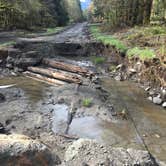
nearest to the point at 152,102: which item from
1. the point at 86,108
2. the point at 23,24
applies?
the point at 86,108

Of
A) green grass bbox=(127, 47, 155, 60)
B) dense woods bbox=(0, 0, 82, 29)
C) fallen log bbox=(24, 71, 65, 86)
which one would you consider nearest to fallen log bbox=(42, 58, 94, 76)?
fallen log bbox=(24, 71, 65, 86)

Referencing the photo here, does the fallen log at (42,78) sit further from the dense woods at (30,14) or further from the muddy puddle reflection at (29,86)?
the dense woods at (30,14)

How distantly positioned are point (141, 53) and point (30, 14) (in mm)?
26981

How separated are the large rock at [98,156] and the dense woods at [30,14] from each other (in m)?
27.9

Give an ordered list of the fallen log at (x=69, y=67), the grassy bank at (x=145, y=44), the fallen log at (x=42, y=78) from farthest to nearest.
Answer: the fallen log at (x=69, y=67) < the grassy bank at (x=145, y=44) < the fallen log at (x=42, y=78)

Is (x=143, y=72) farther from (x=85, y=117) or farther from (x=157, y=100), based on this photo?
(x=85, y=117)

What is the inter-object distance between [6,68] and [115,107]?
23.6 feet

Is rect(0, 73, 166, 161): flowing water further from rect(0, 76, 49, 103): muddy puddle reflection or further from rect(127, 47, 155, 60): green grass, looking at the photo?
rect(127, 47, 155, 60): green grass

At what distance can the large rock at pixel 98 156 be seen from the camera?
17.8ft

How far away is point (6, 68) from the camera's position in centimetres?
1667

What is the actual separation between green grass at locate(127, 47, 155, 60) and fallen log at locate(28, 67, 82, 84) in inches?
128

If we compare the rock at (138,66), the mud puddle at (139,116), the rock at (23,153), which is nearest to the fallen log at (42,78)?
the mud puddle at (139,116)

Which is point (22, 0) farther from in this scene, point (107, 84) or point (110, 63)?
point (107, 84)

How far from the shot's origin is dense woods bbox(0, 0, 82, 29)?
32816mm
